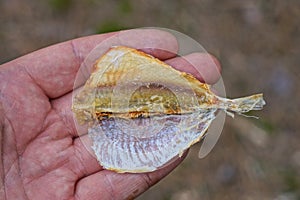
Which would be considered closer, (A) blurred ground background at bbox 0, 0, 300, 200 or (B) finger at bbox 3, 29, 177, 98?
(B) finger at bbox 3, 29, 177, 98

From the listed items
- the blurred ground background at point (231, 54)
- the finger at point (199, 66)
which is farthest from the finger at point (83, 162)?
the blurred ground background at point (231, 54)

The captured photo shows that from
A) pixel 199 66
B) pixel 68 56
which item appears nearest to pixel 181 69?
pixel 199 66

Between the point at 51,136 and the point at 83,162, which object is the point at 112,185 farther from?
the point at 51,136

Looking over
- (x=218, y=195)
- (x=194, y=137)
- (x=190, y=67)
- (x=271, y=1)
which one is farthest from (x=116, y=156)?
(x=271, y=1)

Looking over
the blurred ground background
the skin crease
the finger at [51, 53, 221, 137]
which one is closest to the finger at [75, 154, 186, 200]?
the skin crease

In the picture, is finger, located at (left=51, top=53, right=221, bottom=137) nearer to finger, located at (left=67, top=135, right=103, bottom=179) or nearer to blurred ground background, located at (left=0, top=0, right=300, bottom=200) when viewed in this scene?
finger, located at (left=67, top=135, right=103, bottom=179)
